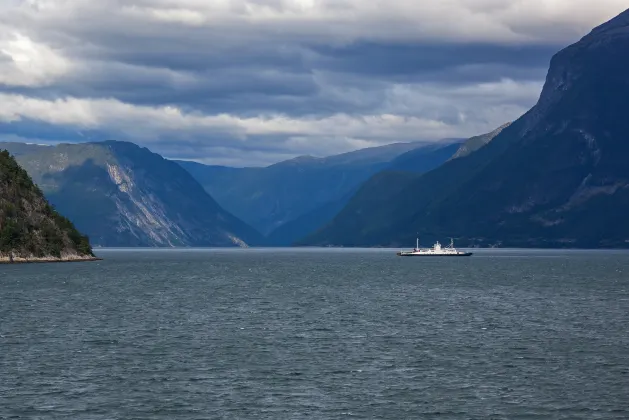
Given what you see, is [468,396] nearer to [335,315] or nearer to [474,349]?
[474,349]

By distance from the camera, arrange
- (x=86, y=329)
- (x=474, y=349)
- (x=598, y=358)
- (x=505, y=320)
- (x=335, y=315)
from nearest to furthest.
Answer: (x=598, y=358), (x=474, y=349), (x=86, y=329), (x=505, y=320), (x=335, y=315)

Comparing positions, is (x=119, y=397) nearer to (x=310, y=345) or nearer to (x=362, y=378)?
(x=362, y=378)

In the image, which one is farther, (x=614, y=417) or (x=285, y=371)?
(x=285, y=371)

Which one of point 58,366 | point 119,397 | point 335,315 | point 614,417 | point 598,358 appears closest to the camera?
point 614,417

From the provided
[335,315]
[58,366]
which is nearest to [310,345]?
[58,366]

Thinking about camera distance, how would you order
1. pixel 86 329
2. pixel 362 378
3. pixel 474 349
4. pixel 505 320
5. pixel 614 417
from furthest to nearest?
pixel 505 320
pixel 86 329
pixel 474 349
pixel 362 378
pixel 614 417

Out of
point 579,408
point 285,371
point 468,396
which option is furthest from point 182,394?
point 579,408

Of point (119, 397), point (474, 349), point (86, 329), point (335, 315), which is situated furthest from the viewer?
point (335, 315)

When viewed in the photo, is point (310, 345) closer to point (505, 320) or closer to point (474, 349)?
point (474, 349)

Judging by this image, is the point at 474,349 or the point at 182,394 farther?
the point at 474,349
